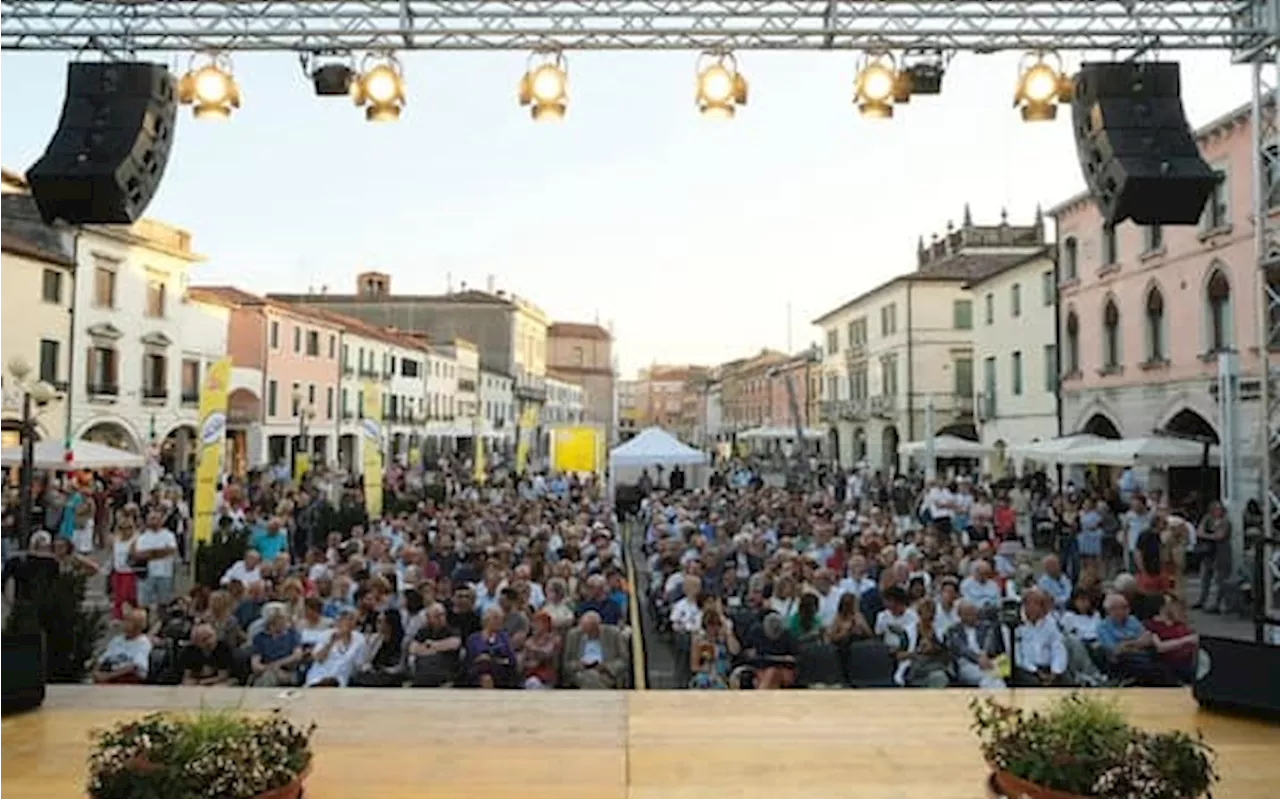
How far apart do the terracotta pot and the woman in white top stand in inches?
204

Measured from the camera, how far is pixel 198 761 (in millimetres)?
3398

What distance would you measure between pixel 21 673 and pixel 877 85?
6752mm

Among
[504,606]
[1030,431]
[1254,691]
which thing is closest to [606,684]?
[504,606]

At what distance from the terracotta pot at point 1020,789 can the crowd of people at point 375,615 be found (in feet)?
14.1

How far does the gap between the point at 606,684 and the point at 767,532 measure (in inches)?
283

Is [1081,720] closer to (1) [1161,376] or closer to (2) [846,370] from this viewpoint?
(1) [1161,376]

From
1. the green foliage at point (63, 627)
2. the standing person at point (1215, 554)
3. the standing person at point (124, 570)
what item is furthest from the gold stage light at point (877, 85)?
the standing person at point (124, 570)

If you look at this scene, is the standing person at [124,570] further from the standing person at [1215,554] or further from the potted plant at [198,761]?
the standing person at [1215,554]

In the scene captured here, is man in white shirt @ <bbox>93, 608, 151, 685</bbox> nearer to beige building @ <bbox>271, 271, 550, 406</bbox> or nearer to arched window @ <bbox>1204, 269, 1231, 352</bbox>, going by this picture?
arched window @ <bbox>1204, 269, 1231, 352</bbox>

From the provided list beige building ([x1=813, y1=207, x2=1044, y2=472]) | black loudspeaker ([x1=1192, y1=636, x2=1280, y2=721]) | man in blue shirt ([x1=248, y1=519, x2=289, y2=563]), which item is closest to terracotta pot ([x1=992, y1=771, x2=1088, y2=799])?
black loudspeaker ([x1=1192, y1=636, x2=1280, y2=721])

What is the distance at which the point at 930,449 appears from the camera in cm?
2658

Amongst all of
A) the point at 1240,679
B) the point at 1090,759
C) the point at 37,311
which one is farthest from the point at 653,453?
the point at 1090,759

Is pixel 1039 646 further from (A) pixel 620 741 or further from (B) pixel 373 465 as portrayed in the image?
(B) pixel 373 465

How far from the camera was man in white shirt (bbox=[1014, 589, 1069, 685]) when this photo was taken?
7531mm
